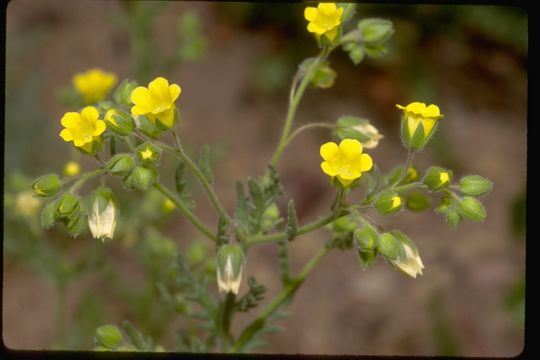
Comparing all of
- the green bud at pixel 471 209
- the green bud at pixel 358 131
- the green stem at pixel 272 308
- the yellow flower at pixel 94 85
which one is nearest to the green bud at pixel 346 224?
the green stem at pixel 272 308

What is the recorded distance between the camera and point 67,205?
2.10 meters

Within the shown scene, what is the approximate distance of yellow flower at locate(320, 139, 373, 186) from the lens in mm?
1955

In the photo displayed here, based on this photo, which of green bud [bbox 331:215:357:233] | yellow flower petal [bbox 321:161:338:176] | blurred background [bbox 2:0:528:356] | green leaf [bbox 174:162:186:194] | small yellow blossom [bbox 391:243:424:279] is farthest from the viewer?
blurred background [bbox 2:0:528:356]

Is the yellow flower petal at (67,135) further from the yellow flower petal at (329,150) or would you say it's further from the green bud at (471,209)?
the green bud at (471,209)

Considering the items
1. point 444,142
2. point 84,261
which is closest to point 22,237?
point 84,261

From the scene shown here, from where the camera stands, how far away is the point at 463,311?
451cm

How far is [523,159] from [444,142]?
2.00ft

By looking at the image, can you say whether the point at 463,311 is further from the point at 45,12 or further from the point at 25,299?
the point at 45,12

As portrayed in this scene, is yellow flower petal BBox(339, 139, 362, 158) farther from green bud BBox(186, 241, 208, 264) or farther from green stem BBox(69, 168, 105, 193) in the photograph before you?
green bud BBox(186, 241, 208, 264)

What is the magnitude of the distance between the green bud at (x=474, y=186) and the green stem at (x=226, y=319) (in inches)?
26.9

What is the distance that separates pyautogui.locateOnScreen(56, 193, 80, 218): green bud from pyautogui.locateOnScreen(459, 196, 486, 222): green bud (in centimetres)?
101

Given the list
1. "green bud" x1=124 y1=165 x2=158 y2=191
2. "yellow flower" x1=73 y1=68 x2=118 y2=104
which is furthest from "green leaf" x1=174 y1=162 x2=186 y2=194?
"yellow flower" x1=73 y1=68 x2=118 y2=104

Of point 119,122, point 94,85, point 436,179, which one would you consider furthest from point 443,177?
point 94,85

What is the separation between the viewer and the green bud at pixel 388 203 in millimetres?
2018
